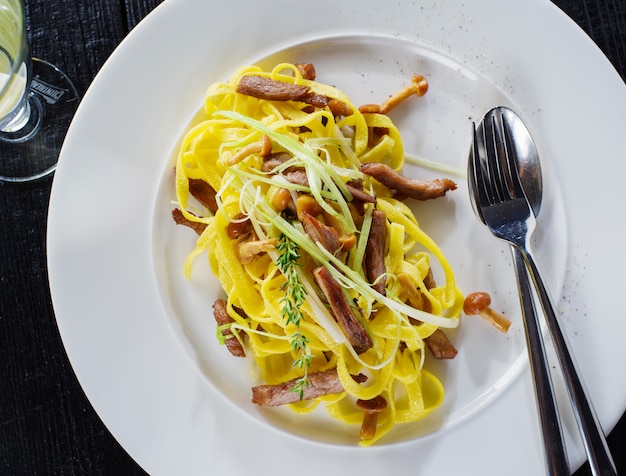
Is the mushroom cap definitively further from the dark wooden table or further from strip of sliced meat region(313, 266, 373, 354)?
the dark wooden table

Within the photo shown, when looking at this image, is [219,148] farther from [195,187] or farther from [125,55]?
[125,55]

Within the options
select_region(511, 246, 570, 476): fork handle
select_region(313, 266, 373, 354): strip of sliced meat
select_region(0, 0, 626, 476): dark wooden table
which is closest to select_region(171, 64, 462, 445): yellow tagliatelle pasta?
select_region(313, 266, 373, 354): strip of sliced meat

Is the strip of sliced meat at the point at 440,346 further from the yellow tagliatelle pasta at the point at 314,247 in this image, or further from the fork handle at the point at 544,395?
the fork handle at the point at 544,395

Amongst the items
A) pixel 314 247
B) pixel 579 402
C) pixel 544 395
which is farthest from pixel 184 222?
pixel 579 402

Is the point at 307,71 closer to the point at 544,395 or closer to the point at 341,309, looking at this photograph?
the point at 341,309

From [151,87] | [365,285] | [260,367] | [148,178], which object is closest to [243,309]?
[260,367]
